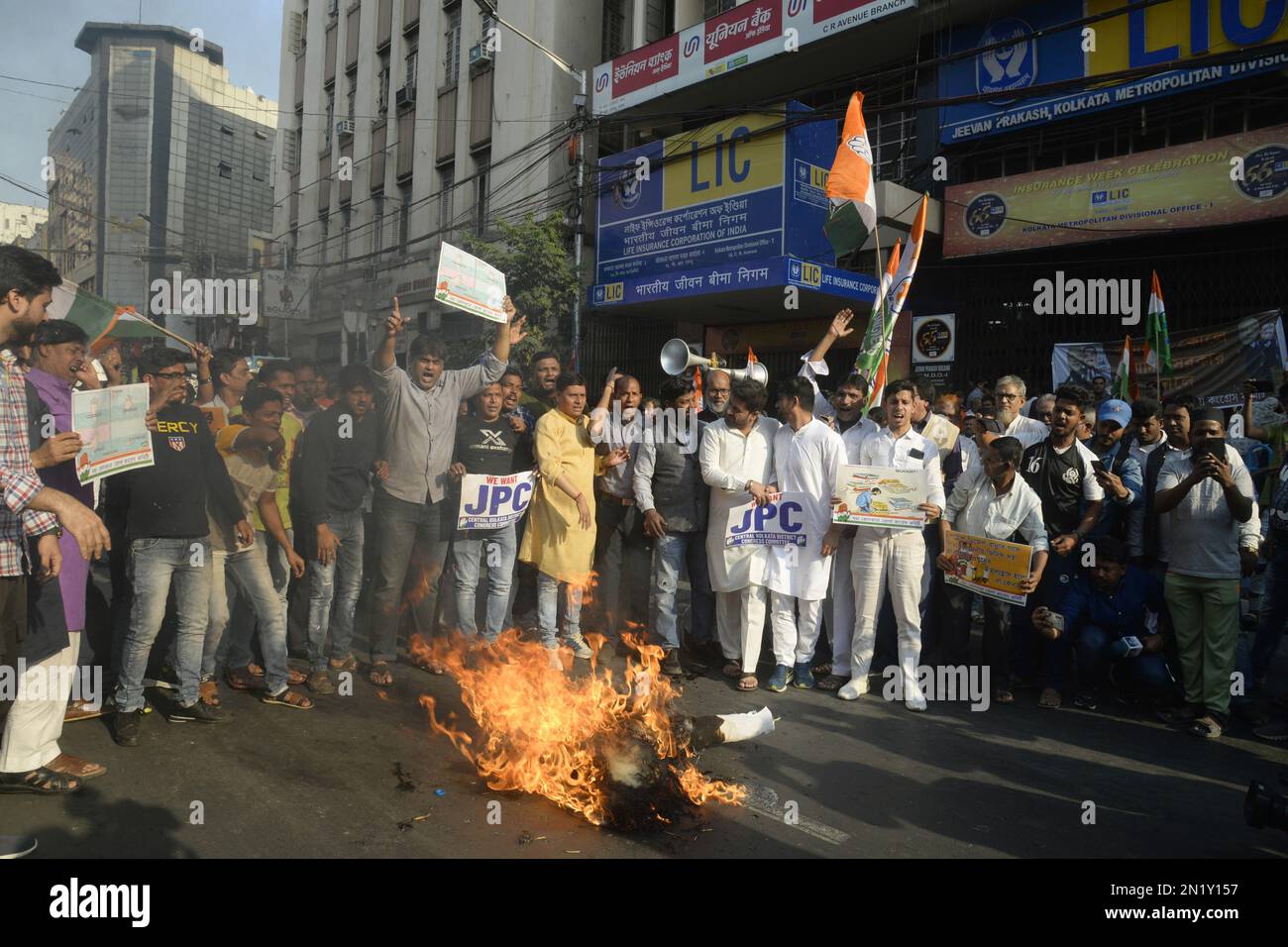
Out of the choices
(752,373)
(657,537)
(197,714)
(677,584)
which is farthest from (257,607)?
(752,373)

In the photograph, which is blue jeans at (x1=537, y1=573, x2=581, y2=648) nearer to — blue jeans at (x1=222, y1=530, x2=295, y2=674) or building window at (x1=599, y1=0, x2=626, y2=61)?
blue jeans at (x1=222, y1=530, x2=295, y2=674)

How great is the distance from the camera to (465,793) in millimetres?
3971

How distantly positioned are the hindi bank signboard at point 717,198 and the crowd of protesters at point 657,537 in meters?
7.07

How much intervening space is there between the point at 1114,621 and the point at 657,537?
10.8 feet

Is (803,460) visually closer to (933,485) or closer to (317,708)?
(933,485)

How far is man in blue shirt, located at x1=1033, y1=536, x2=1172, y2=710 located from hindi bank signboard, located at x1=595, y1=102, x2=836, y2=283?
26.2 ft

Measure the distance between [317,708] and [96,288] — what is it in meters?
11.7

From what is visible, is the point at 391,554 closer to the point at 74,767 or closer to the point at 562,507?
the point at 562,507

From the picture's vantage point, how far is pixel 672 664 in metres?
→ 6.26

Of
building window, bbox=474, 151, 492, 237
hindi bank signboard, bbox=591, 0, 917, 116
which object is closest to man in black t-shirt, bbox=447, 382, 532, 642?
hindi bank signboard, bbox=591, 0, 917, 116

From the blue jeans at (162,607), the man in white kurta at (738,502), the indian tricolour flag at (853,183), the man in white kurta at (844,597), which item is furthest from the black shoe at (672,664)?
the indian tricolour flag at (853,183)

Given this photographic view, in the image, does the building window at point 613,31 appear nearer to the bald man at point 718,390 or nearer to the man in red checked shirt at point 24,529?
the bald man at point 718,390

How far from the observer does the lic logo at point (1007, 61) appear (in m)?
11.9

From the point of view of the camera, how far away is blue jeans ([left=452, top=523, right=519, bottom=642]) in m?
6.11
